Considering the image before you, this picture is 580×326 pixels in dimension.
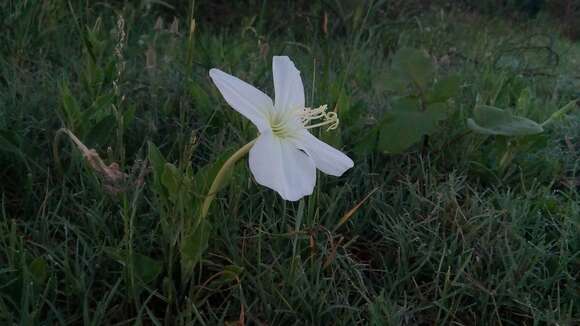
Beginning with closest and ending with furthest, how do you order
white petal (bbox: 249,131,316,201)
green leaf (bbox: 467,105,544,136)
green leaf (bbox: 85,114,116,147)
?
white petal (bbox: 249,131,316,201) → green leaf (bbox: 85,114,116,147) → green leaf (bbox: 467,105,544,136)

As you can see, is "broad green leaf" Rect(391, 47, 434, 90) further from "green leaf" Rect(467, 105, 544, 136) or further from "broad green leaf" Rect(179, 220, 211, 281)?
"broad green leaf" Rect(179, 220, 211, 281)

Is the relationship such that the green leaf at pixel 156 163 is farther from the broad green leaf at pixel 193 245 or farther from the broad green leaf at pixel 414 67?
the broad green leaf at pixel 414 67

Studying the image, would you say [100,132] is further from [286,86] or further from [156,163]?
[286,86]

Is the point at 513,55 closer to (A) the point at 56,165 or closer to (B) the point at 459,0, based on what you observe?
(B) the point at 459,0

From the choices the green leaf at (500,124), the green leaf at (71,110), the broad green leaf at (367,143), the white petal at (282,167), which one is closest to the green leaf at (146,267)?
the white petal at (282,167)

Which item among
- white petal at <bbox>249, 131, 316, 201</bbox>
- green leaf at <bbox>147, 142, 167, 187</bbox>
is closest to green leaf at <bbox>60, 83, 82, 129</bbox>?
green leaf at <bbox>147, 142, 167, 187</bbox>
